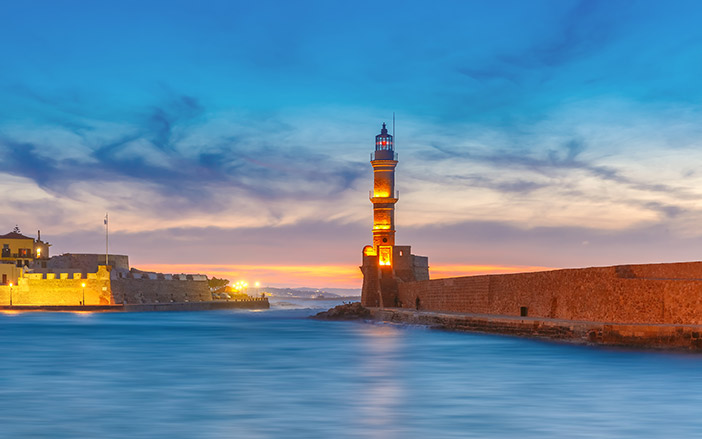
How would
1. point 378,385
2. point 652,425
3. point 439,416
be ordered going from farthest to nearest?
point 378,385, point 439,416, point 652,425

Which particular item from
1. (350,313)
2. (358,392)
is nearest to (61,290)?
(350,313)

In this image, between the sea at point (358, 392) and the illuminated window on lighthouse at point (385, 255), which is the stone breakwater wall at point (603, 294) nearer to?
the sea at point (358, 392)

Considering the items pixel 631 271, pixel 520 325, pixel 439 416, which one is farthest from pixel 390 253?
pixel 439 416

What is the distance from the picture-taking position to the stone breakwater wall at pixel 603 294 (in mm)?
17203

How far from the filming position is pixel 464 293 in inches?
1129

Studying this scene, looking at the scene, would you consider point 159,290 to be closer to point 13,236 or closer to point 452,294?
point 13,236

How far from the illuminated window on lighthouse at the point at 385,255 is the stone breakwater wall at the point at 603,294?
579 inches

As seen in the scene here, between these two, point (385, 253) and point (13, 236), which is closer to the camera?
point (385, 253)

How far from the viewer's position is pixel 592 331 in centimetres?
1752

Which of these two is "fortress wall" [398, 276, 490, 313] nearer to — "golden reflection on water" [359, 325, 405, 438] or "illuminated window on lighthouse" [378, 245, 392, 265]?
"illuminated window on lighthouse" [378, 245, 392, 265]

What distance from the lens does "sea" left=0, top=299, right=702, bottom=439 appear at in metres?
9.53

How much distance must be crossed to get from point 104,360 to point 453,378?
817cm

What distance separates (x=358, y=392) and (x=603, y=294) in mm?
8642

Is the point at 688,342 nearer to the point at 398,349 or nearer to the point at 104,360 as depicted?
the point at 398,349
